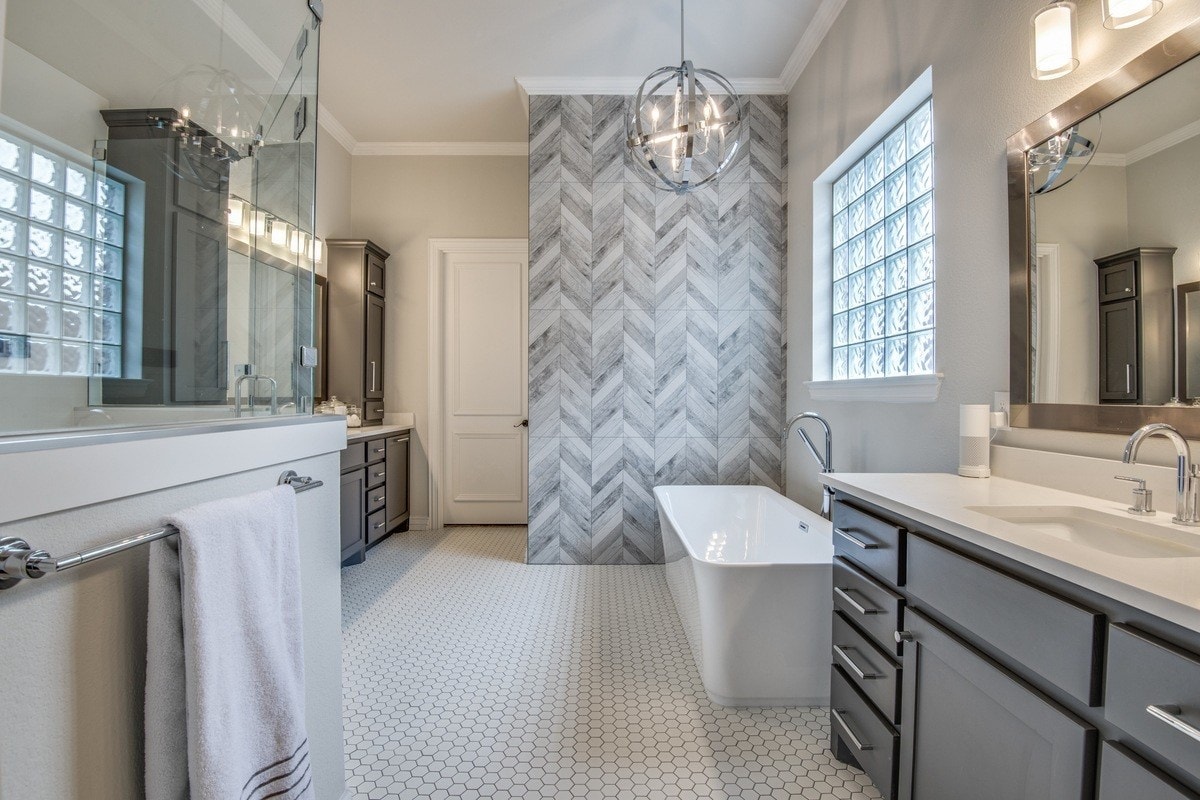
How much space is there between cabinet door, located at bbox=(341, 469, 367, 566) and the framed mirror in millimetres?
3244

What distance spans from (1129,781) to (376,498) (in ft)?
12.3

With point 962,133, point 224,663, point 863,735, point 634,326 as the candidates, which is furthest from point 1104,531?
point 634,326

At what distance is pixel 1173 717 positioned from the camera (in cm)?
65

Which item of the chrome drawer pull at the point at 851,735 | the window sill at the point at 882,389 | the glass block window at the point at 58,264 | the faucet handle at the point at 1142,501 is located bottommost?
the chrome drawer pull at the point at 851,735

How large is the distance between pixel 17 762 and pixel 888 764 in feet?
5.21

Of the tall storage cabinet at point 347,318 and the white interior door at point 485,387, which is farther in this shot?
the white interior door at point 485,387

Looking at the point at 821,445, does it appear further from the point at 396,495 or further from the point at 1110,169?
the point at 396,495

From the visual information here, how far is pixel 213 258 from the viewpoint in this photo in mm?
1183

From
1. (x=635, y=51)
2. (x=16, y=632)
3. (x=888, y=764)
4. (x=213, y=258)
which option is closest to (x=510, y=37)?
(x=635, y=51)

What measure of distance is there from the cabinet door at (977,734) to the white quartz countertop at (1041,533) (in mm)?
223

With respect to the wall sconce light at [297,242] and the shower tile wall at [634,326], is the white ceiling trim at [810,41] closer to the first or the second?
the shower tile wall at [634,326]

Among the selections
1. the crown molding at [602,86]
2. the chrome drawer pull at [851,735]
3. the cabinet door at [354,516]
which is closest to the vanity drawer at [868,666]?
the chrome drawer pull at [851,735]

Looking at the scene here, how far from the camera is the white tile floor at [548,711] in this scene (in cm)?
158

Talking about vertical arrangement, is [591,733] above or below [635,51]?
below
